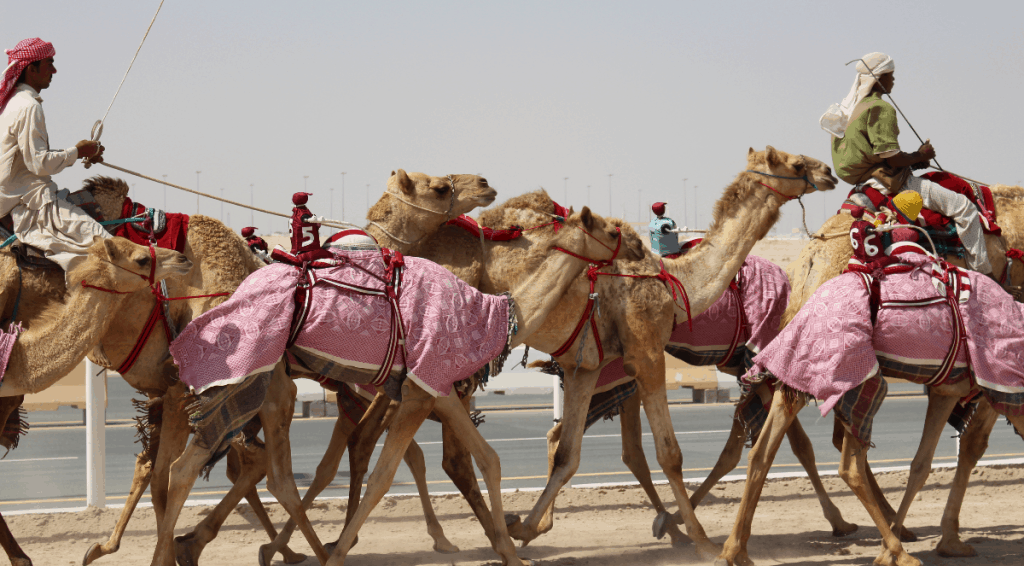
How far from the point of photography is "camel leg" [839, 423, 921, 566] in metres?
6.27

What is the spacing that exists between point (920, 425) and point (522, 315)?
37.6ft

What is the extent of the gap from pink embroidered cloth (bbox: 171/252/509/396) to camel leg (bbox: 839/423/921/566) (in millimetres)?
2421

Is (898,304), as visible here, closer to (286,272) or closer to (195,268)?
(286,272)

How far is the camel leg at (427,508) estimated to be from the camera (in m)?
7.36

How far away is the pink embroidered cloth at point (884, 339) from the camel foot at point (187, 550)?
3.80 m

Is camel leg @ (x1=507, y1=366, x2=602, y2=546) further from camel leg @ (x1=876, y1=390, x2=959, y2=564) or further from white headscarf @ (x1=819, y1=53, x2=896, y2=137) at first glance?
white headscarf @ (x1=819, y1=53, x2=896, y2=137)

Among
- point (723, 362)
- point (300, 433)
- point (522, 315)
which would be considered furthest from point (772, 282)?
point (300, 433)

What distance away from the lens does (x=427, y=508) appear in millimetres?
7484

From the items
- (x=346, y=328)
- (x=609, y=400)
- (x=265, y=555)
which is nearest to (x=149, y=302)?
(x=346, y=328)

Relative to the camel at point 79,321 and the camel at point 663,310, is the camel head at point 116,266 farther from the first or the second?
the camel at point 663,310

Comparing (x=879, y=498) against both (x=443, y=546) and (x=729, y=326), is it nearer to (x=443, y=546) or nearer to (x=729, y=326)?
(x=729, y=326)

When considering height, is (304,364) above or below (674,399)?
above

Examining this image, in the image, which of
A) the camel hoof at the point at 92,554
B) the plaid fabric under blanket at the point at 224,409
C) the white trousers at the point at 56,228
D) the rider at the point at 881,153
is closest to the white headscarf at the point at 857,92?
the rider at the point at 881,153

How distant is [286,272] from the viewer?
5.46 metres
